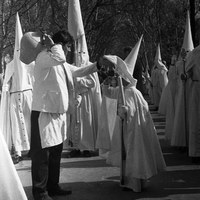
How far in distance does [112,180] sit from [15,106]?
119 inches

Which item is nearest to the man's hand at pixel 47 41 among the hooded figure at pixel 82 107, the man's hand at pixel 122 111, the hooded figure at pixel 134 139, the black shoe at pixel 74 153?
the hooded figure at pixel 134 139

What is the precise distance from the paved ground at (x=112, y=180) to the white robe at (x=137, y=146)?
285mm

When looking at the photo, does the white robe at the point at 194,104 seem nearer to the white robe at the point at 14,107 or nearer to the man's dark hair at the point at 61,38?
the man's dark hair at the point at 61,38

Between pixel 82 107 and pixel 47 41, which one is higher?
pixel 47 41

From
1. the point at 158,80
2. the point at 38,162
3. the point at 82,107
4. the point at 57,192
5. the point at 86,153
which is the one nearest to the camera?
the point at 38,162

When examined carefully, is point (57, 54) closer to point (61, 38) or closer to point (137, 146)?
point (61, 38)

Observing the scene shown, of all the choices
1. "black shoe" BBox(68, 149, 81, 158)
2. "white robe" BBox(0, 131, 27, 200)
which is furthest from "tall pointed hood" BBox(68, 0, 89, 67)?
"white robe" BBox(0, 131, 27, 200)

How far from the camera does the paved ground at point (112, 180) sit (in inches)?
230

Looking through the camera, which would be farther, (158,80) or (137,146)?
(158,80)

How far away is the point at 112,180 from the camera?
22.0 ft

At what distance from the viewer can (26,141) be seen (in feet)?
28.5

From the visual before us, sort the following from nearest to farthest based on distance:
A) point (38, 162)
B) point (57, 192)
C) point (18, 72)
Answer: point (38, 162)
point (57, 192)
point (18, 72)

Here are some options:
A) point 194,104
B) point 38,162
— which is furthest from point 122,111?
point 194,104

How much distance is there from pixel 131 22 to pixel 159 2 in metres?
4.55
